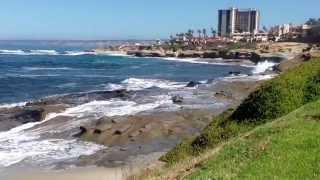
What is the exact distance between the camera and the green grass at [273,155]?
8.77m

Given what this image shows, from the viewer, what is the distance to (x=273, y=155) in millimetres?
9711

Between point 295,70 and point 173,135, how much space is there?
8110mm

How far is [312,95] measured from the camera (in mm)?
15938

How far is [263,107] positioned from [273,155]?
240 inches

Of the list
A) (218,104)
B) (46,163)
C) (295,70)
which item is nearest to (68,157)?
(46,163)

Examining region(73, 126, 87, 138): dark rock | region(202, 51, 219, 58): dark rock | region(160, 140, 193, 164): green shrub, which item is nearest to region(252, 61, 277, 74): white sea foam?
region(202, 51, 219, 58): dark rock

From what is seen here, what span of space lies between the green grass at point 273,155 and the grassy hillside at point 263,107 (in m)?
2.98

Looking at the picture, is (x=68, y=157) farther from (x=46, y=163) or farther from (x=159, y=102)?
(x=159, y=102)

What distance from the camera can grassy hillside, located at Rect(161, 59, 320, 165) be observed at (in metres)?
15.5

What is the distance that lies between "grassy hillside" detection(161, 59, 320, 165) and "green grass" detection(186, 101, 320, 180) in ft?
9.76

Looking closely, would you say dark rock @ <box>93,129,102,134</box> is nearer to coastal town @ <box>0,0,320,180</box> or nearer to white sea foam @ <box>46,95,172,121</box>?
coastal town @ <box>0,0,320,180</box>

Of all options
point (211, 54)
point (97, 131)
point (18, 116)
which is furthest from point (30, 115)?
point (211, 54)

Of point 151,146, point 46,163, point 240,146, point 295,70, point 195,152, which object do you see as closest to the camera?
point 240,146

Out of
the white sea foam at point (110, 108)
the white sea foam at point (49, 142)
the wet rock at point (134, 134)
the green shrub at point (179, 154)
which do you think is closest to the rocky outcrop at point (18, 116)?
the white sea foam at point (49, 142)
